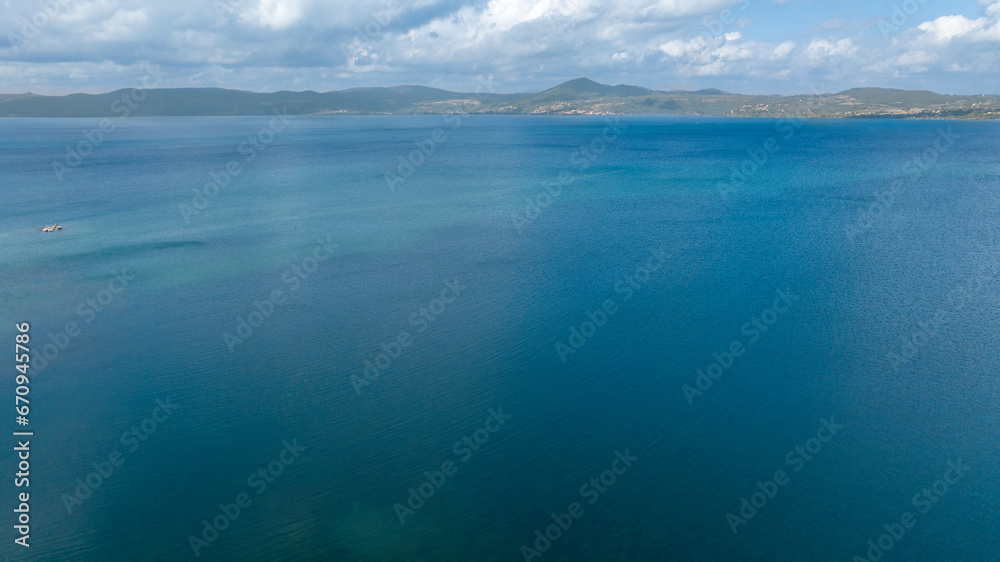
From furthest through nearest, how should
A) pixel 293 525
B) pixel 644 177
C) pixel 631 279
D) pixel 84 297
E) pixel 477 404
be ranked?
pixel 644 177 < pixel 631 279 < pixel 84 297 < pixel 477 404 < pixel 293 525

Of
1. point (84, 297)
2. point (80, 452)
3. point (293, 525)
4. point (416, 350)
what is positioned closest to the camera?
point (293, 525)

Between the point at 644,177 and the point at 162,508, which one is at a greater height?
the point at 644,177

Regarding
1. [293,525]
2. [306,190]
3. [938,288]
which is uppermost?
[306,190]

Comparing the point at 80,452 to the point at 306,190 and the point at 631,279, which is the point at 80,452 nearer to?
the point at 631,279

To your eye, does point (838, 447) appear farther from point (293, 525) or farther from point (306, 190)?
point (306, 190)

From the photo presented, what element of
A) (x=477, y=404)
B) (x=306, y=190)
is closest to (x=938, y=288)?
(x=477, y=404)

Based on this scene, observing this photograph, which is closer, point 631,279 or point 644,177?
point 631,279
